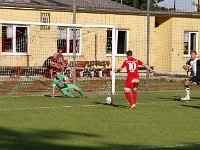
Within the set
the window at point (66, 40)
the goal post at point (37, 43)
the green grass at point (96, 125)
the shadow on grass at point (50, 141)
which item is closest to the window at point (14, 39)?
the goal post at point (37, 43)

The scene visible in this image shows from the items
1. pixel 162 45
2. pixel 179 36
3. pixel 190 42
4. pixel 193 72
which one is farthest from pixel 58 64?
pixel 190 42

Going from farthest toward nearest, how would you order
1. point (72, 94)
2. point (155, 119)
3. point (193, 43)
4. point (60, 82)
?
point (193, 43), point (72, 94), point (60, 82), point (155, 119)

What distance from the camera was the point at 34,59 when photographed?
3503 centimetres

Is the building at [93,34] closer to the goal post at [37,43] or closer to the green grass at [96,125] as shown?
the goal post at [37,43]

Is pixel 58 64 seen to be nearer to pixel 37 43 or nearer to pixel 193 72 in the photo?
pixel 193 72

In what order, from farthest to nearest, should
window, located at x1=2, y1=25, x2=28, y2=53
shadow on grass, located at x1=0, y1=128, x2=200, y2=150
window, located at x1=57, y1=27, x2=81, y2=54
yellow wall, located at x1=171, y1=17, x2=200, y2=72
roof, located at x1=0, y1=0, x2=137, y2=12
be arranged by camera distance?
Result: yellow wall, located at x1=171, y1=17, x2=200, y2=72 < roof, located at x1=0, y1=0, x2=137, y2=12 < window, located at x1=57, y1=27, x2=81, y2=54 < window, located at x1=2, y1=25, x2=28, y2=53 < shadow on grass, located at x1=0, y1=128, x2=200, y2=150

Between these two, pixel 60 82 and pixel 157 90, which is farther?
pixel 157 90

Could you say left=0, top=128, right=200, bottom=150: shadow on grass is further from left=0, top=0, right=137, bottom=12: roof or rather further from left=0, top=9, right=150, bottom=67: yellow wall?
left=0, top=0, right=137, bottom=12: roof

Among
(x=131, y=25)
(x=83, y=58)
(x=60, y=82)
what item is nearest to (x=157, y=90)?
(x=83, y=58)

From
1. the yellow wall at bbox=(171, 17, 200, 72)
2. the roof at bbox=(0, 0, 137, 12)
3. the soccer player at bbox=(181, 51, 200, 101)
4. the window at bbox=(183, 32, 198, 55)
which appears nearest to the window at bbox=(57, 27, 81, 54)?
the roof at bbox=(0, 0, 137, 12)

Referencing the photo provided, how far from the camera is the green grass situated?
1332 centimetres

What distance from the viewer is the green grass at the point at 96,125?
1332 centimetres

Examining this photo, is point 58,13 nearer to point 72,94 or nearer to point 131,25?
point 131,25

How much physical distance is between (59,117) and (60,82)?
753cm
